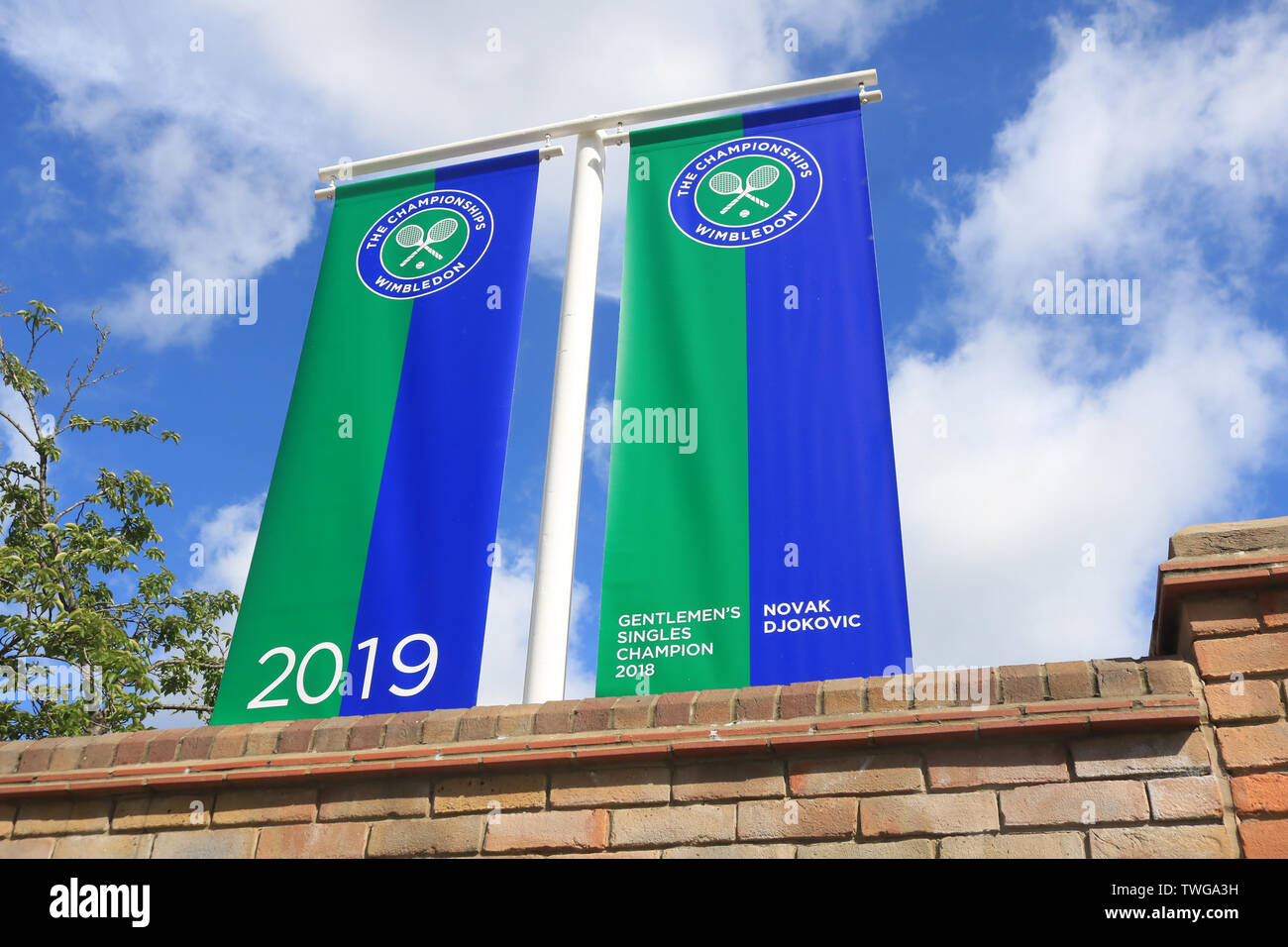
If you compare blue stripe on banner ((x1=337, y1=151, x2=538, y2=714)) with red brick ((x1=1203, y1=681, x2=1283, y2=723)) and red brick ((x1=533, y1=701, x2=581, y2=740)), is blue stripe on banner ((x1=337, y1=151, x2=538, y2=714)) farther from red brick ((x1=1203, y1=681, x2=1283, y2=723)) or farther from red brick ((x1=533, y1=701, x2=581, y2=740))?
red brick ((x1=1203, y1=681, x2=1283, y2=723))

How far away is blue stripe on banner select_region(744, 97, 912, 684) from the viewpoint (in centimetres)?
459

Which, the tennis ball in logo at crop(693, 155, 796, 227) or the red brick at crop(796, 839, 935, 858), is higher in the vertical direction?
the tennis ball in logo at crop(693, 155, 796, 227)

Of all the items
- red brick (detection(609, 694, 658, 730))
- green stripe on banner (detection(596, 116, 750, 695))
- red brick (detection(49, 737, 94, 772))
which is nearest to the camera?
red brick (detection(609, 694, 658, 730))

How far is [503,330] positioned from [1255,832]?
4.10 metres

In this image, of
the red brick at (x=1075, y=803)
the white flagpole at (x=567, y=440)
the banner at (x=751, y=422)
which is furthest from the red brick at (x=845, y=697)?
the white flagpole at (x=567, y=440)

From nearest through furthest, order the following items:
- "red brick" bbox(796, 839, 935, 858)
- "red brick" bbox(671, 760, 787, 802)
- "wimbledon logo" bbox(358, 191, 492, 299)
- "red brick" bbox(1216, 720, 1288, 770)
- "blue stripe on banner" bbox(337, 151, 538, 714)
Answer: "red brick" bbox(1216, 720, 1288, 770)
"red brick" bbox(796, 839, 935, 858)
"red brick" bbox(671, 760, 787, 802)
"blue stripe on banner" bbox(337, 151, 538, 714)
"wimbledon logo" bbox(358, 191, 492, 299)

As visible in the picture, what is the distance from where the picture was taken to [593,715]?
4.01 metres

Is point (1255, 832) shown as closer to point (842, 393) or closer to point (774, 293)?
point (842, 393)

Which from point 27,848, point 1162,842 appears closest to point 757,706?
point 1162,842

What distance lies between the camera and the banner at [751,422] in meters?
4.67

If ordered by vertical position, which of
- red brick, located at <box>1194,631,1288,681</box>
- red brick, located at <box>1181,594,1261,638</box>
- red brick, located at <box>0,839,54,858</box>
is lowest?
red brick, located at <box>0,839,54,858</box>

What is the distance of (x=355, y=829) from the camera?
3994 millimetres

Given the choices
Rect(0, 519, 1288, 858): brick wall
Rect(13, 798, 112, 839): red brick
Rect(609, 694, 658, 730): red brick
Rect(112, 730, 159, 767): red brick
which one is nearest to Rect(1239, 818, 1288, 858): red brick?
Rect(0, 519, 1288, 858): brick wall
